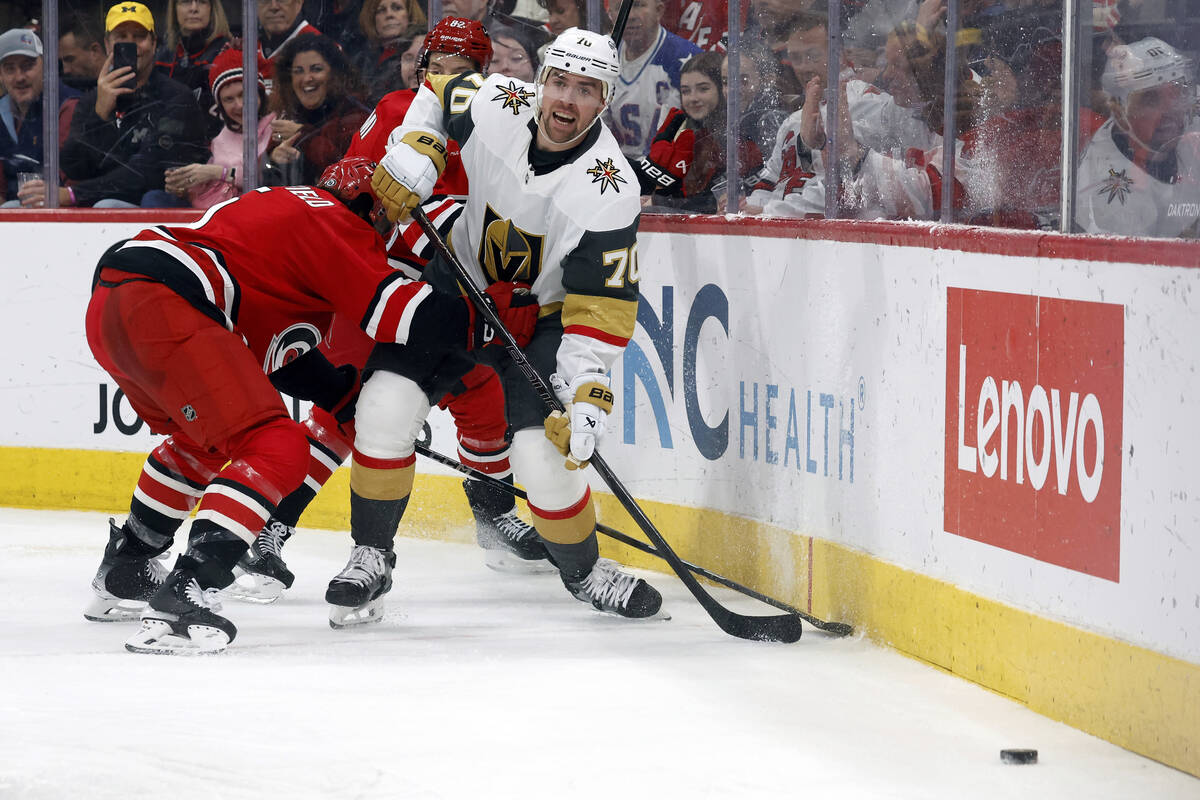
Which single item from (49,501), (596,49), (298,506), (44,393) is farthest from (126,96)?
(596,49)

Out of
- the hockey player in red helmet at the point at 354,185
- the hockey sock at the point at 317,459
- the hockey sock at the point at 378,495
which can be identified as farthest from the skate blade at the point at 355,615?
the hockey player in red helmet at the point at 354,185

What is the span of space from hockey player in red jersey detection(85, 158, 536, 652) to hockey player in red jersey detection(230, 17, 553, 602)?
0.75 feet

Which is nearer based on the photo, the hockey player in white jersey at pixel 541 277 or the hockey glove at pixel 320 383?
the hockey player in white jersey at pixel 541 277

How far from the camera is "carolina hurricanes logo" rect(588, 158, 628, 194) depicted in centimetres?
325

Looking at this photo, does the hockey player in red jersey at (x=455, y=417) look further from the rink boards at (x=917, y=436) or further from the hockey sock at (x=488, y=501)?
the rink boards at (x=917, y=436)

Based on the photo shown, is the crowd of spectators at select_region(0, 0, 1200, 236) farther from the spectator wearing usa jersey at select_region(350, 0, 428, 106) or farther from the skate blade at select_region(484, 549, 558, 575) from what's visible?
the skate blade at select_region(484, 549, 558, 575)

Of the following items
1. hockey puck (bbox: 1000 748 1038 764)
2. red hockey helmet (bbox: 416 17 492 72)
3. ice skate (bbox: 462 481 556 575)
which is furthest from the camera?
ice skate (bbox: 462 481 556 575)

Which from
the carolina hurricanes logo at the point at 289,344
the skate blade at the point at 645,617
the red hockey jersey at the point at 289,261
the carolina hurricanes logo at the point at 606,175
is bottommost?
the skate blade at the point at 645,617

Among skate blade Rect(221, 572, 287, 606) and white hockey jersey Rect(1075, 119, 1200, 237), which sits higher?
white hockey jersey Rect(1075, 119, 1200, 237)

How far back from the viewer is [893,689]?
2.76 m

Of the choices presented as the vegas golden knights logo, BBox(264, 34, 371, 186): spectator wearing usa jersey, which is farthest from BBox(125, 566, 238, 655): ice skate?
BBox(264, 34, 371, 186): spectator wearing usa jersey

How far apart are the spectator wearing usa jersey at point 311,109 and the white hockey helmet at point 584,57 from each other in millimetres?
1551

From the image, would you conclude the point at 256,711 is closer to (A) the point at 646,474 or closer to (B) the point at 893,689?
(B) the point at 893,689

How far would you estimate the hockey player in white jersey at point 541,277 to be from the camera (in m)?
3.19
